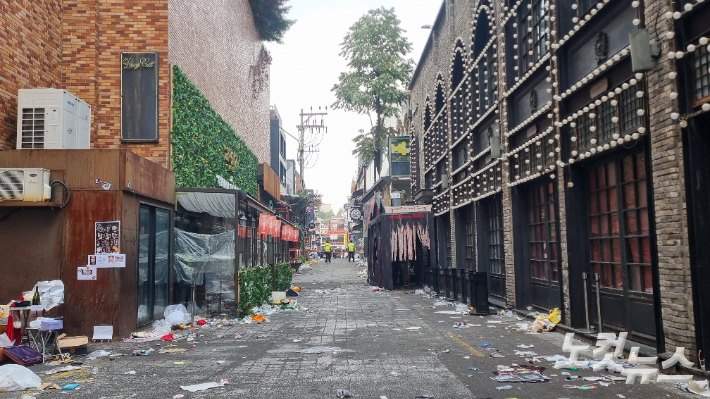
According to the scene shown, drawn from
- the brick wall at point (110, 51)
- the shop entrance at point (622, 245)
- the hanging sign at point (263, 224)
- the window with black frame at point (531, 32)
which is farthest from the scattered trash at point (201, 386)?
the hanging sign at point (263, 224)

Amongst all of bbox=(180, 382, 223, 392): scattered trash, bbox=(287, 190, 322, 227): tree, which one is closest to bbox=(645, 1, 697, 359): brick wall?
bbox=(180, 382, 223, 392): scattered trash

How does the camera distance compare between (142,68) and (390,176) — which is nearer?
(142,68)

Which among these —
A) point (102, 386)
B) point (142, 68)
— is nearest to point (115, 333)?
point (102, 386)

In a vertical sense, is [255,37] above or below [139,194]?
above

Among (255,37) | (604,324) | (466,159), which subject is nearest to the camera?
(604,324)

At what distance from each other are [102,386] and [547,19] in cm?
1006

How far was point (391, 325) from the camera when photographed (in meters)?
12.7

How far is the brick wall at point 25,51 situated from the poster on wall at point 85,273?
131 inches

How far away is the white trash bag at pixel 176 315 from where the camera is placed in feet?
42.5

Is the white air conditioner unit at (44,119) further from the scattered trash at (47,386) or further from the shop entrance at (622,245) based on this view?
the shop entrance at (622,245)

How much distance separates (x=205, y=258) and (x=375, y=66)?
26149mm

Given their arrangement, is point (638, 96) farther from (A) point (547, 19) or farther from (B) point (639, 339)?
(A) point (547, 19)

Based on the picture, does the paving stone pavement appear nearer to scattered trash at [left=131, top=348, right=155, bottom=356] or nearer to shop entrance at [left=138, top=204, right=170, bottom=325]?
scattered trash at [left=131, top=348, right=155, bottom=356]

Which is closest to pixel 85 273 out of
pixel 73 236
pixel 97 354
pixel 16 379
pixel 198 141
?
pixel 73 236
